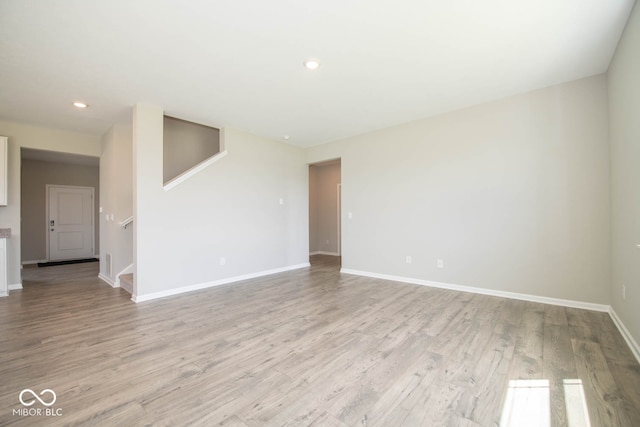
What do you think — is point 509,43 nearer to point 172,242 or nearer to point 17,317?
point 172,242

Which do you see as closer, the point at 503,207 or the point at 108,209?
the point at 503,207

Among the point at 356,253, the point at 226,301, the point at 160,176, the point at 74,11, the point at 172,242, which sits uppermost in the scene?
the point at 74,11

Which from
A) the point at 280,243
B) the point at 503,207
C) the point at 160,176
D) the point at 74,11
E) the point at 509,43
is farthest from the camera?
the point at 280,243

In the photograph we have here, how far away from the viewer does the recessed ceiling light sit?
8.80ft

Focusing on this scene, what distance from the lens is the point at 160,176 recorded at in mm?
3877

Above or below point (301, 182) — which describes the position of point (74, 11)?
above

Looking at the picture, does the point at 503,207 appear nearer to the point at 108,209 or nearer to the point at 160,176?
the point at 160,176

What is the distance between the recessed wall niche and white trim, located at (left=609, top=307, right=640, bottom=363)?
596 cm

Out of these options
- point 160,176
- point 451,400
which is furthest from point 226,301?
point 451,400

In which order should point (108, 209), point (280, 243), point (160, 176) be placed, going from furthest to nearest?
1. point (280, 243)
2. point (108, 209)
3. point (160, 176)

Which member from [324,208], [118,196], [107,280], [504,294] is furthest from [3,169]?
[504,294]

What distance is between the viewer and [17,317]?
3.08 m

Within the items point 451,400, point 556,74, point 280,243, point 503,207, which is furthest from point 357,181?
point 451,400

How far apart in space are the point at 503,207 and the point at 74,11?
475 centimetres
